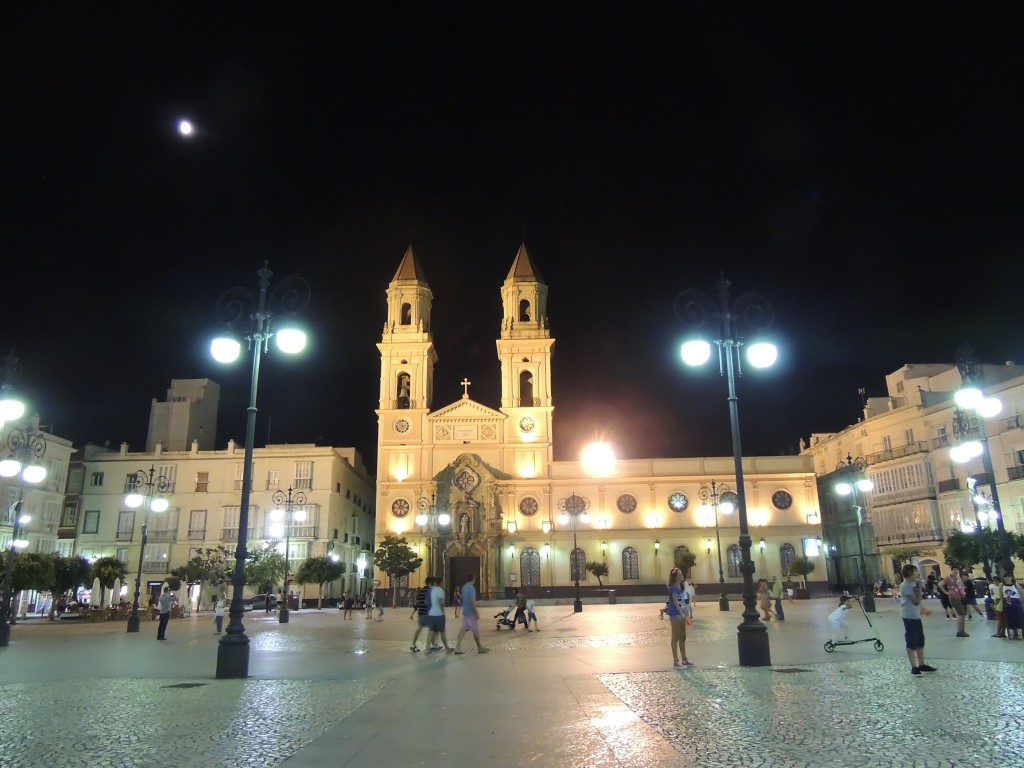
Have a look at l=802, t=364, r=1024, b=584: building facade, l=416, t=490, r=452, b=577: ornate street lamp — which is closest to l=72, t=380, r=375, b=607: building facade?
l=416, t=490, r=452, b=577: ornate street lamp

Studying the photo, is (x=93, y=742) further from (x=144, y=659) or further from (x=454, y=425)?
(x=454, y=425)

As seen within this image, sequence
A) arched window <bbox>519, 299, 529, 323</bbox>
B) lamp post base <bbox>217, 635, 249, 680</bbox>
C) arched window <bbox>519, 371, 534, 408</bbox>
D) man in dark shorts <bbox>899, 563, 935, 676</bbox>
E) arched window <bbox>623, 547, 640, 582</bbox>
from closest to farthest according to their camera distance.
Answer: man in dark shorts <bbox>899, 563, 935, 676</bbox> < lamp post base <bbox>217, 635, 249, 680</bbox> < arched window <bbox>623, 547, 640, 582</bbox> < arched window <bbox>519, 371, 534, 408</bbox> < arched window <bbox>519, 299, 529, 323</bbox>

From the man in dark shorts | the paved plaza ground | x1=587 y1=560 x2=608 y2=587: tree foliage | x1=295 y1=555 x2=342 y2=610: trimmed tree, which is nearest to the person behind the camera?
the paved plaza ground

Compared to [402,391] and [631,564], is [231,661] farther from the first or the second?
[402,391]

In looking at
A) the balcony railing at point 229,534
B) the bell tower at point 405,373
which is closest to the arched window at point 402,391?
the bell tower at point 405,373

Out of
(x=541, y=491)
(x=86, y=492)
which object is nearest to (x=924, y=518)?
(x=541, y=491)

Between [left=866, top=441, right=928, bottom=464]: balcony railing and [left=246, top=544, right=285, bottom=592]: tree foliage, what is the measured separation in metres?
45.2

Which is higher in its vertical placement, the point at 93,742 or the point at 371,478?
the point at 371,478

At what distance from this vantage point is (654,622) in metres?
26.3

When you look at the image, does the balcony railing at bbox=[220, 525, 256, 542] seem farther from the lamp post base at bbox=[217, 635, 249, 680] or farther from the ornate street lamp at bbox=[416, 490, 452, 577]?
the lamp post base at bbox=[217, 635, 249, 680]

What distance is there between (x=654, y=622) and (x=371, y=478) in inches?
2133

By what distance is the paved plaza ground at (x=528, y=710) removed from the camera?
6281 mm

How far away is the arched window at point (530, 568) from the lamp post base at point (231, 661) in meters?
47.2

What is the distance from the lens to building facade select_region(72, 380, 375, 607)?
183 feet
